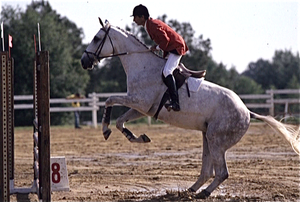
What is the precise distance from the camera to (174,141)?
17547mm

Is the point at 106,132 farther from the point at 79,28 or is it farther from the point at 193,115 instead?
the point at 79,28

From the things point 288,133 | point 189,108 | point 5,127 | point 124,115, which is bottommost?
point 288,133

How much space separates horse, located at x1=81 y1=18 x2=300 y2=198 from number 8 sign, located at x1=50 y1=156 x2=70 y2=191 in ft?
2.73

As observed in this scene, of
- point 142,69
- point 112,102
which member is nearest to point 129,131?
point 112,102

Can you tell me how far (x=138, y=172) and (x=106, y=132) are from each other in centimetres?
274

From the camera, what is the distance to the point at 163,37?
777 cm

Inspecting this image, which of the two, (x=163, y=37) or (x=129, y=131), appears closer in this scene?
(x=163, y=37)

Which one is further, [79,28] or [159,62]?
[79,28]

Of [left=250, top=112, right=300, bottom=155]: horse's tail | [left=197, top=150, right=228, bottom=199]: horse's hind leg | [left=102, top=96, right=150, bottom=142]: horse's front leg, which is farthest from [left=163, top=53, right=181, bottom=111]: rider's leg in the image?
[left=250, top=112, right=300, bottom=155]: horse's tail

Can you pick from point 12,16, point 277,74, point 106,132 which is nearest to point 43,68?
point 106,132

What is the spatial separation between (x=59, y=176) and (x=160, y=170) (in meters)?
3.01

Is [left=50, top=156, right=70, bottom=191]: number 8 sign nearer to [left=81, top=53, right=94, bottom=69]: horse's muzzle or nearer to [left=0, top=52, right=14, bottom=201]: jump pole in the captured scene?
[left=0, top=52, right=14, bottom=201]: jump pole

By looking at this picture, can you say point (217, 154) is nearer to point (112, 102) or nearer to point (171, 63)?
point (171, 63)

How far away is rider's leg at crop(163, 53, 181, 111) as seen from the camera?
770cm
